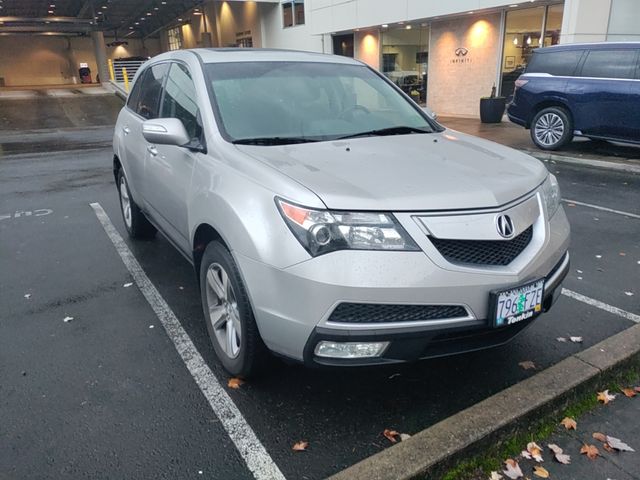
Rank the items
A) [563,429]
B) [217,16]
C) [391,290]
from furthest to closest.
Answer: [217,16], [563,429], [391,290]

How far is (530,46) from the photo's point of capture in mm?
15062

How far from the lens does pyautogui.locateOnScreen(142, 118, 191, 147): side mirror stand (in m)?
3.06

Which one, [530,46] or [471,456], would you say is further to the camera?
[530,46]

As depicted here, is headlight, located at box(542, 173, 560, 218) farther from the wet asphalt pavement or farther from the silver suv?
the wet asphalt pavement

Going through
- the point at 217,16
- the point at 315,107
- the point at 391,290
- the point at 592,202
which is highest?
→ the point at 217,16

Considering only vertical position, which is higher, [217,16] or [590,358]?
[217,16]

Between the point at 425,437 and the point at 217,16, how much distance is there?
36.8m

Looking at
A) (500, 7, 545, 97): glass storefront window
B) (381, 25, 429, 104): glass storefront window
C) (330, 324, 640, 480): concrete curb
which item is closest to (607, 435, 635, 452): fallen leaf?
(330, 324, 640, 480): concrete curb

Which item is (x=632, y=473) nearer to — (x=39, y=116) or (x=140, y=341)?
(x=140, y=341)

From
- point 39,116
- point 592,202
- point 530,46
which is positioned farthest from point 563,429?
point 39,116

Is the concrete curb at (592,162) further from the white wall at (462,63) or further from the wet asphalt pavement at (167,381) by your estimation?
the white wall at (462,63)

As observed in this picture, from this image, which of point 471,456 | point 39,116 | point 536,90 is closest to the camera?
point 471,456

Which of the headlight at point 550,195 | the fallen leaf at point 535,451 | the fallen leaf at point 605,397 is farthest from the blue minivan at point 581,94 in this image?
the fallen leaf at point 535,451

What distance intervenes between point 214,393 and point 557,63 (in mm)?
9837
